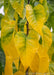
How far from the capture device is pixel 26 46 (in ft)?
2.09

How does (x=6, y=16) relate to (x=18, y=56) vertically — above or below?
above

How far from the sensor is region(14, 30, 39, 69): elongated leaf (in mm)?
636

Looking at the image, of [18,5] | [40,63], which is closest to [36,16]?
[18,5]

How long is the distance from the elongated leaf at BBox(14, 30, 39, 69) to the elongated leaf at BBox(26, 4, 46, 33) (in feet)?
0.16

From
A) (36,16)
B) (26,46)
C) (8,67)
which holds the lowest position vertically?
(8,67)

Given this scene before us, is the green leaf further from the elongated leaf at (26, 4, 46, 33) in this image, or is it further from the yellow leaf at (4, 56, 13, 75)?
the yellow leaf at (4, 56, 13, 75)

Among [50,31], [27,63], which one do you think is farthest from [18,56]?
[50,31]

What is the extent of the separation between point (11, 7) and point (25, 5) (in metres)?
0.07

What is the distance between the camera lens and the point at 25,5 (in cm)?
66

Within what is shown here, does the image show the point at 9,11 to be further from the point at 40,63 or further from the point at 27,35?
the point at 40,63

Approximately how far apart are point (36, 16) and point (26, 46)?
0.14 m

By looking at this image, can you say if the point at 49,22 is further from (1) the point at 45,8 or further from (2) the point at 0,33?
(2) the point at 0,33

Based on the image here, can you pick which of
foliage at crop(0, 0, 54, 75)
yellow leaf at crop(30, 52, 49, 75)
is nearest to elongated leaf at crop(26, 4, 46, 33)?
foliage at crop(0, 0, 54, 75)

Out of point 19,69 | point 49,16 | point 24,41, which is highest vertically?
point 49,16
